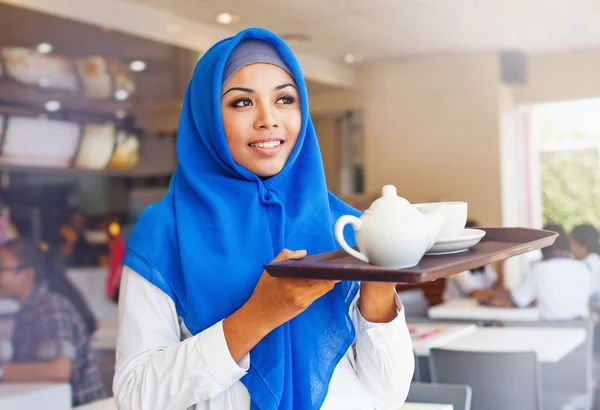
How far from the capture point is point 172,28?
535cm

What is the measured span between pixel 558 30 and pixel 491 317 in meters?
3.20

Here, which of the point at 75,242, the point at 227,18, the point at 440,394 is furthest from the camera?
the point at 227,18

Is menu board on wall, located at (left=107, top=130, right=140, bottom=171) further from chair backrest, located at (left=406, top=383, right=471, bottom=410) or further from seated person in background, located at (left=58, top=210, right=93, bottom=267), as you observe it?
chair backrest, located at (left=406, top=383, right=471, bottom=410)

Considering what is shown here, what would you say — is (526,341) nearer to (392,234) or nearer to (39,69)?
(392,234)

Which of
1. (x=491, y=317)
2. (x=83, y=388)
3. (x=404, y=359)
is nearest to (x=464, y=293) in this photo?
(x=491, y=317)

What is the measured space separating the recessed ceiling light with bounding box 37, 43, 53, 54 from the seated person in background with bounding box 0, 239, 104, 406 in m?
1.07

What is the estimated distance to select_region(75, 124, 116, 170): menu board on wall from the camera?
4.70 m

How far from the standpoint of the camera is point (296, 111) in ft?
4.22

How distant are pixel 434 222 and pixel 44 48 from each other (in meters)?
3.80

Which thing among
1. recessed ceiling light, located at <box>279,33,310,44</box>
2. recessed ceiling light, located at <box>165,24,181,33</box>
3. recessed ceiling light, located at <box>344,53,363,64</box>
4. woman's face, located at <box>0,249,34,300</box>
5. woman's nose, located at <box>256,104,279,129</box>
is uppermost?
recessed ceiling light, located at <box>279,33,310,44</box>

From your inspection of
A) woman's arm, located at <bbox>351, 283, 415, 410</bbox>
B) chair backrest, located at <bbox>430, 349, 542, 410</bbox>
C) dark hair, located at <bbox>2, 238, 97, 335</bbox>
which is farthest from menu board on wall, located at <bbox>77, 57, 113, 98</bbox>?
woman's arm, located at <bbox>351, 283, 415, 410</bbox>

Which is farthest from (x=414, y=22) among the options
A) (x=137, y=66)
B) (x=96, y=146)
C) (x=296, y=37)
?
(x=96, y=146)

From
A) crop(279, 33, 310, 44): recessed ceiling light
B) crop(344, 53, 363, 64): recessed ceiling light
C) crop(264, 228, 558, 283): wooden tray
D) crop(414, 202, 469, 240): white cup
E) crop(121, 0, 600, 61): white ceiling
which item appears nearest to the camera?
crop(264, 228, 558, 283): wooden tray

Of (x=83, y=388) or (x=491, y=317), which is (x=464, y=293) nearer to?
(x=491, y=317)
